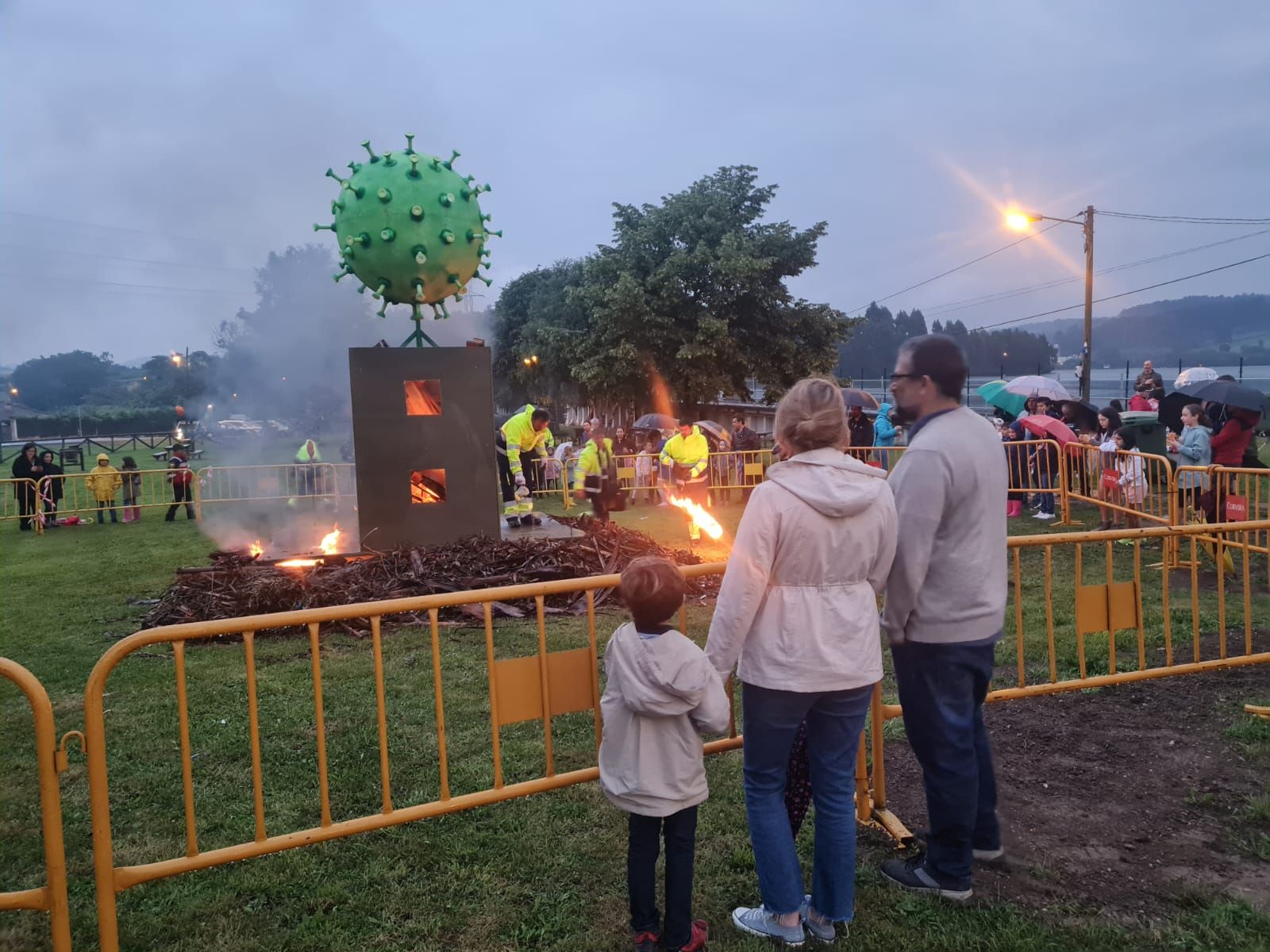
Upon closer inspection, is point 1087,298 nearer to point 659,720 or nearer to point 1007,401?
point 1007,401

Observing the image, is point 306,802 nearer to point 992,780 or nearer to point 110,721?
point 110,721

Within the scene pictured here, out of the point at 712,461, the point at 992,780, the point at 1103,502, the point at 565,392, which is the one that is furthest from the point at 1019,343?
the point at 992,780

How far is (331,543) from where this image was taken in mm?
10305

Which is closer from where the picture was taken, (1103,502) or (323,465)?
(1103,502)

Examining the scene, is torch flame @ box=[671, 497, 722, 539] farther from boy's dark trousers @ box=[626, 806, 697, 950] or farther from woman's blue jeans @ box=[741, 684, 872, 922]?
boy's dark trousers @ box=[626, 806, 697, 950]

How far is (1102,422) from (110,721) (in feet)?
45.2

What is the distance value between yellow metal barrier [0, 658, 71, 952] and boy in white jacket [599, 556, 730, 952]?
1.82 meters

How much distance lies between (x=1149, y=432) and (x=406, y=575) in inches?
504

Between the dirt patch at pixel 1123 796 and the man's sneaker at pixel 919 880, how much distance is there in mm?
136

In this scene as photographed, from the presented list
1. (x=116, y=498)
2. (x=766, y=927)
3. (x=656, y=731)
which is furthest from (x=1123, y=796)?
(x=116, y=498)

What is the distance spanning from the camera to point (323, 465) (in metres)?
17.9

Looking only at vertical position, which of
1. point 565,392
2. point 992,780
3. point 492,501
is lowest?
point 992,780

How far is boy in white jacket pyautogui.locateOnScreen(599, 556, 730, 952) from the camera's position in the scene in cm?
273

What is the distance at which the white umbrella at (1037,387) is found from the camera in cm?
1797
